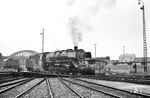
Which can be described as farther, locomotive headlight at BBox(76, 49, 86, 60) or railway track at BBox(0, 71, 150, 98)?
locomotive headlight at BBox(76, 49, 86, 60)

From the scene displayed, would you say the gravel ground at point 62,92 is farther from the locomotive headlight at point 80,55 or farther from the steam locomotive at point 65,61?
the locomotive headlight at point 80,55

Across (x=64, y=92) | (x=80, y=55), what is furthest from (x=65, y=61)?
(x=64, y=92)

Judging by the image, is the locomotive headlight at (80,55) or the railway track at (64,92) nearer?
the railway track at (64,92)

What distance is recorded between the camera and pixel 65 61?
101 feet

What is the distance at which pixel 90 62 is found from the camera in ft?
100

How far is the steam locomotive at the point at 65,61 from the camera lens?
30047mm

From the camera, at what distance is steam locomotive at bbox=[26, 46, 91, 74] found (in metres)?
30.0

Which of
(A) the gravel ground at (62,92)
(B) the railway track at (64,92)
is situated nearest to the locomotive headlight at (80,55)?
(B) the railway track at (64,92)

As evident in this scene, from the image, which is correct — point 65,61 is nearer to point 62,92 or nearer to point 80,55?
point 80,55

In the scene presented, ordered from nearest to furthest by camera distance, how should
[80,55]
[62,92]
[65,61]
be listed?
1. [62,92]
2. [80,55]
3. [65,61]

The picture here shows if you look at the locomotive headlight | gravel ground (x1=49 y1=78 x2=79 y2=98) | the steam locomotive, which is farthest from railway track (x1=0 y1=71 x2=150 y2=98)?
the locomotive headlight

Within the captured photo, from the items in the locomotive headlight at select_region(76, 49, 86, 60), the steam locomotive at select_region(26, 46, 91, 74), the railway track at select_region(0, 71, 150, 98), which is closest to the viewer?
the railway track at select_region(0, 71, 150, 98)

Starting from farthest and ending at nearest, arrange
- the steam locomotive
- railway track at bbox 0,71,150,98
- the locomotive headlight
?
the locomotive headlight → the steam locomotive → railway track at bbox 0,71,150,98

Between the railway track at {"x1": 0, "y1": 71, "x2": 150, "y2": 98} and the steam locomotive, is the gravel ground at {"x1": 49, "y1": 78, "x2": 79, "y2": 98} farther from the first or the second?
the steam locomotive
